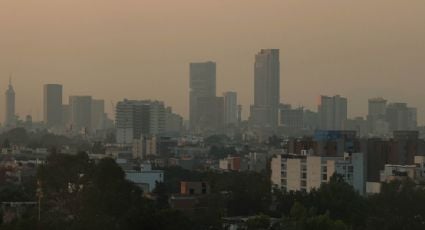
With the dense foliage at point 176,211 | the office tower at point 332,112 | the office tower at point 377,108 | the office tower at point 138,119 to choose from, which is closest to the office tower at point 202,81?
the office tower at point 332,112

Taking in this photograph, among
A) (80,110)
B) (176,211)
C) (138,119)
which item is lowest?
(176,211)

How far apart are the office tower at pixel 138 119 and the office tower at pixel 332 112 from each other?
15634 millimetres

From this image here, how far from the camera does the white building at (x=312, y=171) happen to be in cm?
2883

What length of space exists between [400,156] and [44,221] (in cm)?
2034

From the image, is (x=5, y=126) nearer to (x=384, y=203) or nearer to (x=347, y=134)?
(x=347, y=134)

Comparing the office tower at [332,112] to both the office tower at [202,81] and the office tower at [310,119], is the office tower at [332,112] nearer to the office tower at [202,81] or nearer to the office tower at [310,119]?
the office tower at [310,119]

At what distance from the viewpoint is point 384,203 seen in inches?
782

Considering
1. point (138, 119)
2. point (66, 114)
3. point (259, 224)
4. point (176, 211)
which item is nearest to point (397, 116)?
point (138, 119)

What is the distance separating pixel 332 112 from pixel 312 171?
65.4 metres

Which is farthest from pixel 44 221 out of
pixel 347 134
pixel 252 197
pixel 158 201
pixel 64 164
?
pixel 347 134

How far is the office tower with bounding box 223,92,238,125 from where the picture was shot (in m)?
108

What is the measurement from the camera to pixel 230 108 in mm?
110188

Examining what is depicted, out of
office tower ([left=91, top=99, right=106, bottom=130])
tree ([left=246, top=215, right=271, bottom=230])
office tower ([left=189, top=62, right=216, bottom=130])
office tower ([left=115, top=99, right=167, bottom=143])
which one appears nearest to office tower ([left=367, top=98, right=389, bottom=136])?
office tower ([left=115, top=99, right=167, bottom=143])

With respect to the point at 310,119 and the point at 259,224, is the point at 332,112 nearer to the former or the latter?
the point at 310,119
